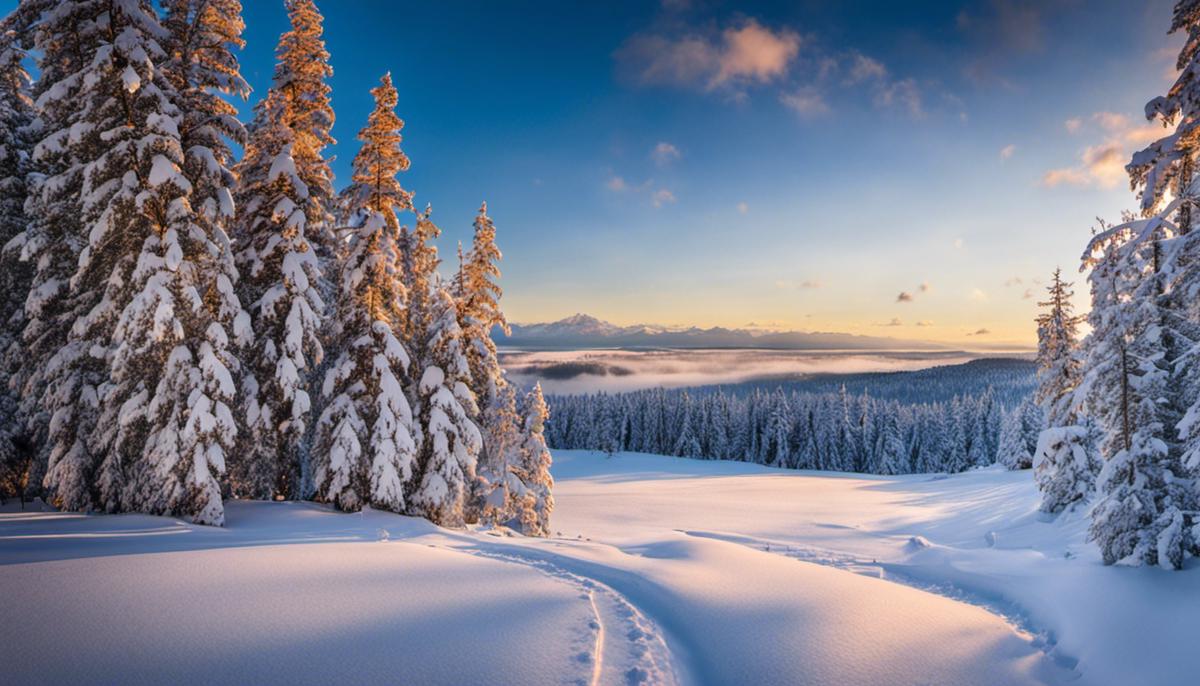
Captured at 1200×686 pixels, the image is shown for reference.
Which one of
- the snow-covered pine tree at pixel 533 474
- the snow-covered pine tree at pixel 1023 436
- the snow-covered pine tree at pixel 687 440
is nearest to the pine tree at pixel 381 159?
the snow-covered pine tree at pixel 533 474

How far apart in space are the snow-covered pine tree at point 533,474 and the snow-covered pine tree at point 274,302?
28.5 feet

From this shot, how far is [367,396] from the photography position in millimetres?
16844

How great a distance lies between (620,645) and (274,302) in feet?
48.5

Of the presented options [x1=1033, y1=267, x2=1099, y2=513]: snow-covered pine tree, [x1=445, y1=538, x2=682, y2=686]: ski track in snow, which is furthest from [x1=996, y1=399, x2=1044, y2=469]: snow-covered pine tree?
[x1=445, y1=538, x2=682, y2=686]: ski track in snow

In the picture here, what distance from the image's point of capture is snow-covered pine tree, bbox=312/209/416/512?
16016mm

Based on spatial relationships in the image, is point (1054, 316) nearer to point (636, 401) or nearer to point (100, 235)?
point (100, 235)

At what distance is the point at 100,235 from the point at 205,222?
87.7 inches

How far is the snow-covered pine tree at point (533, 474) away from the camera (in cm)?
2097

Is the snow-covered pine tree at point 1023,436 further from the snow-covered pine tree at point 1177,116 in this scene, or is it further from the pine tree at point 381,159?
the pine tree at point 381,159

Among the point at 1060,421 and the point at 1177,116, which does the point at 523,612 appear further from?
the point at 1060,421

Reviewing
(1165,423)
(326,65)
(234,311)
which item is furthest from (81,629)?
(1165,423)

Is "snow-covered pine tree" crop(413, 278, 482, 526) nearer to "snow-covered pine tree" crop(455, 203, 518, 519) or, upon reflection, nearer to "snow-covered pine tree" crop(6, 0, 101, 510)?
"snow-covered pine tree" crop(455, 203, 518, 519)

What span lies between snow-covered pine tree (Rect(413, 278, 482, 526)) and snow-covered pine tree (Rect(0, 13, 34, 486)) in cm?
1229

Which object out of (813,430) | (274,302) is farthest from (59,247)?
(813,430)
